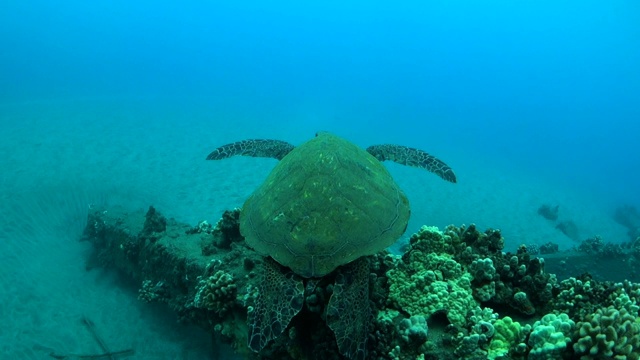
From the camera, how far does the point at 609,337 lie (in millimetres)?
2666

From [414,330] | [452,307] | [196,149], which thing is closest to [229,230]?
[414,330]

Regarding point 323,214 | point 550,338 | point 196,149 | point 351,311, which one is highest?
point 196,149

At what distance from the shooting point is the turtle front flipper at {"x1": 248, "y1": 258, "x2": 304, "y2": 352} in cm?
308

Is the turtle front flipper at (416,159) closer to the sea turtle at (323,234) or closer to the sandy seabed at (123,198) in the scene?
the sea turtle at (323,234)

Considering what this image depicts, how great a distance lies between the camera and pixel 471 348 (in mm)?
2941

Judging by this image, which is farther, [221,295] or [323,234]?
[221,295]

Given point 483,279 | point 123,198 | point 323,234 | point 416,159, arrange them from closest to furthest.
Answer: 1. point 323,234
2. point 483,279
3. point 416,159
4. point 123,198

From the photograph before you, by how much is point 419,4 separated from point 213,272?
22820 cm

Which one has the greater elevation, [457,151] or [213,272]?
[457,151]

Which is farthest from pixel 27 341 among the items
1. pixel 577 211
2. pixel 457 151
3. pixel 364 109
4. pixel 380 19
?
pixel 380 19

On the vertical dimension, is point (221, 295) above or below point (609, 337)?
below

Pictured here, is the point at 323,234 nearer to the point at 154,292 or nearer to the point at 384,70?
the point at 154,292

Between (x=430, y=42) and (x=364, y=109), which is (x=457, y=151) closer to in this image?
(x=364, y=109)

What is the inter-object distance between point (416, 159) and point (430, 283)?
3881 mm
